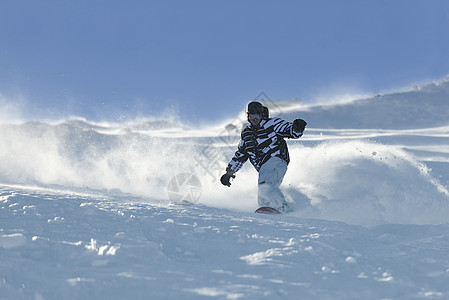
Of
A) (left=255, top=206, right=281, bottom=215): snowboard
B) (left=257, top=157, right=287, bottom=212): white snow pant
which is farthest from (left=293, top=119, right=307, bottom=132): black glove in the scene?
(left=255, top=206, right=281, bottom=215): snowboard

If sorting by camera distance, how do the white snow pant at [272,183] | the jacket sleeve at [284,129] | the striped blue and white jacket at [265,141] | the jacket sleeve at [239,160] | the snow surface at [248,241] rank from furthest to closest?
1. the jacket sleeve at [239,160]
2. the striped blue and white jacket at [265,141]
3. the jacket sleeve at [284,129]
4. the white snow pant at [272,183]
5. the snow surface at [248,241]

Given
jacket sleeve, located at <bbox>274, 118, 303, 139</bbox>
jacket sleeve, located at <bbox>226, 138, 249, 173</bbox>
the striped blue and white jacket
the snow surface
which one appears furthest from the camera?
jacket sleeve, located at <bbox>226, 138, 249, 173</bbox>

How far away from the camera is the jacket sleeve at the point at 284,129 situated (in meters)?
6.25

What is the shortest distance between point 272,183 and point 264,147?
55cm

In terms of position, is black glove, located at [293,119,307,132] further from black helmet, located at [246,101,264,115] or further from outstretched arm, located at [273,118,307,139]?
black helmet, located at [246,101,264,115]

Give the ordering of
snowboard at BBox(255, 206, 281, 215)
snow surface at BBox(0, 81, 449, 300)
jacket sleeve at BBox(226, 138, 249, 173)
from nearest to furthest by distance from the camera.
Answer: snow surface at BBox(0, 81, 449, 300)
snowboard at BBox(255, 206, 281, 215)
jacket sleeve at BBox(226, 138, 249, 173)

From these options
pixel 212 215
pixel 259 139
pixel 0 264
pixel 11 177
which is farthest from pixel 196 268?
pixel 11 177

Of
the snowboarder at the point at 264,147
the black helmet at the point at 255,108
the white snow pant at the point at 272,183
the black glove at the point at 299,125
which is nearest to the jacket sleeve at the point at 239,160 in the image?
the snowboarder at the point at 264,147

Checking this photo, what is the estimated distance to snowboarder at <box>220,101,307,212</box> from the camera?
6.27 metres

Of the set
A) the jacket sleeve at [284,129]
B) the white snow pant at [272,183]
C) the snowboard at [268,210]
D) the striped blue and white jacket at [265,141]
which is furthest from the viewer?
the striped blue and white jacket at [265,141]

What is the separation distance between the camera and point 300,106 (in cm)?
5466

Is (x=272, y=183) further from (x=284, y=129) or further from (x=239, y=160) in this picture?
(x=284, y=129)

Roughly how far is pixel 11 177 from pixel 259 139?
4.47 meters

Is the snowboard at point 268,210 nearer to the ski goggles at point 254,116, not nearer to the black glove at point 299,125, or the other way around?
the black glove at point 299,125
